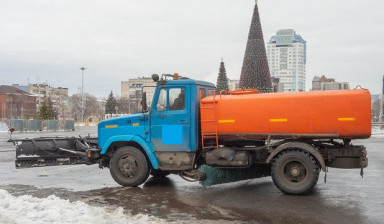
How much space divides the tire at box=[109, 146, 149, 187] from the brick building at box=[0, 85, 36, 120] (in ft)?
408

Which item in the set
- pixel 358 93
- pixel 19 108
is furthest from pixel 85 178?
pixel 19 108

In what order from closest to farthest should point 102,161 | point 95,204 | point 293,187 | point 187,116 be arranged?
point 95,204, point 293,187, point 187,116, point 102,161

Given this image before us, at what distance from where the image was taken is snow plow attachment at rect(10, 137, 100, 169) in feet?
35.2

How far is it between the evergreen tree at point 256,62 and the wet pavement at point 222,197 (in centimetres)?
2151

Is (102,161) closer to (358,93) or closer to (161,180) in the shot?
(161,180)

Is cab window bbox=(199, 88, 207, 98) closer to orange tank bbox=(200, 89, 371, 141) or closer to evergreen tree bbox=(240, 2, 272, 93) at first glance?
orange tank bbox=(200, 89, 371, 141)

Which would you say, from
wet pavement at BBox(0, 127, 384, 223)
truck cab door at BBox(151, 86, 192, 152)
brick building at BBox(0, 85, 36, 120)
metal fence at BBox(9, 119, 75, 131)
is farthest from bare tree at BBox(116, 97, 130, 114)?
truck cab door at BBox(151, 86, 192, 152)

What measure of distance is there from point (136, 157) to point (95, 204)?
2171 mm

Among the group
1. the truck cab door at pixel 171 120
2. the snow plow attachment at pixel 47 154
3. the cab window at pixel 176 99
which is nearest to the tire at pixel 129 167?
the truck cab door at pixel 171 120

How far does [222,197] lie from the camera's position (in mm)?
8680

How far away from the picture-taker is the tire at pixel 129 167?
32.2 ft

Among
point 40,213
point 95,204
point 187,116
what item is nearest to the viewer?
point 40,213

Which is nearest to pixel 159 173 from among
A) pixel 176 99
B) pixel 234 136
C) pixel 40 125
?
pixel 176 99

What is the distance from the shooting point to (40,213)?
6832 mm
